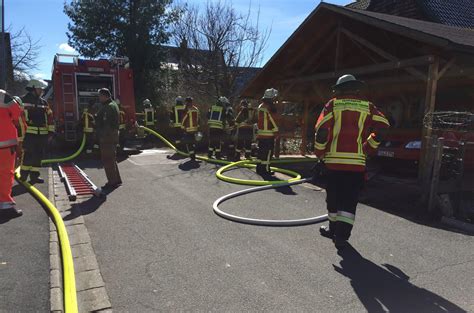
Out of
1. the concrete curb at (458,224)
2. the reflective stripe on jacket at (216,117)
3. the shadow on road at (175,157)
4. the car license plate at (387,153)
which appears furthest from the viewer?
the shadow on road at (175,157)

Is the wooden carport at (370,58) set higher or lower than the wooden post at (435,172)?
higher

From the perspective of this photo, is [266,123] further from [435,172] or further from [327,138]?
[327,138]

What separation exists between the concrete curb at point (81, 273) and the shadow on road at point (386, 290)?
2185 millimetres

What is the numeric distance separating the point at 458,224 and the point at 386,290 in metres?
2.47

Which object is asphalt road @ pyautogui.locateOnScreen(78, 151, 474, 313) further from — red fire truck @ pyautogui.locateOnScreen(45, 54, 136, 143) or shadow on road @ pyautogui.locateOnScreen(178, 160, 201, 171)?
red fire truck @ pyautogui.locateOnScreen(45, 54, 136, 143)

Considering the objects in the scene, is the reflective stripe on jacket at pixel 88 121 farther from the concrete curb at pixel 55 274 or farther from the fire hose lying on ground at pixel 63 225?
the concrete curb at pixel 55 274

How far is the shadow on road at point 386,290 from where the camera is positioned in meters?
3.20

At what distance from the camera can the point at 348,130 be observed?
4.45m

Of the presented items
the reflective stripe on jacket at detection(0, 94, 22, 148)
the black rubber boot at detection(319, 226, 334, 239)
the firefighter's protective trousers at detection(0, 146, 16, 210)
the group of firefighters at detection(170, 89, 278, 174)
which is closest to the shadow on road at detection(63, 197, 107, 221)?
the firefighter's protective trousers at detection(0, 146, 16, 210)

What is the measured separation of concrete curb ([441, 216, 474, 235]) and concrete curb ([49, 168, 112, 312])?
14.9 feet

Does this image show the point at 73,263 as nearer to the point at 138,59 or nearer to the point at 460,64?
the point at 460,64

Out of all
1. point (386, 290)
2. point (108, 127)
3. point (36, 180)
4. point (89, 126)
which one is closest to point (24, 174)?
Result: point (36, 180)

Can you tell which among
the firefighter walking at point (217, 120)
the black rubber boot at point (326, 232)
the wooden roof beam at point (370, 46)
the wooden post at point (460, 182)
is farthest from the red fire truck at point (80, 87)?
the wooden post at point (460, 182)

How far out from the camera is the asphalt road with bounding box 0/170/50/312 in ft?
10.3
